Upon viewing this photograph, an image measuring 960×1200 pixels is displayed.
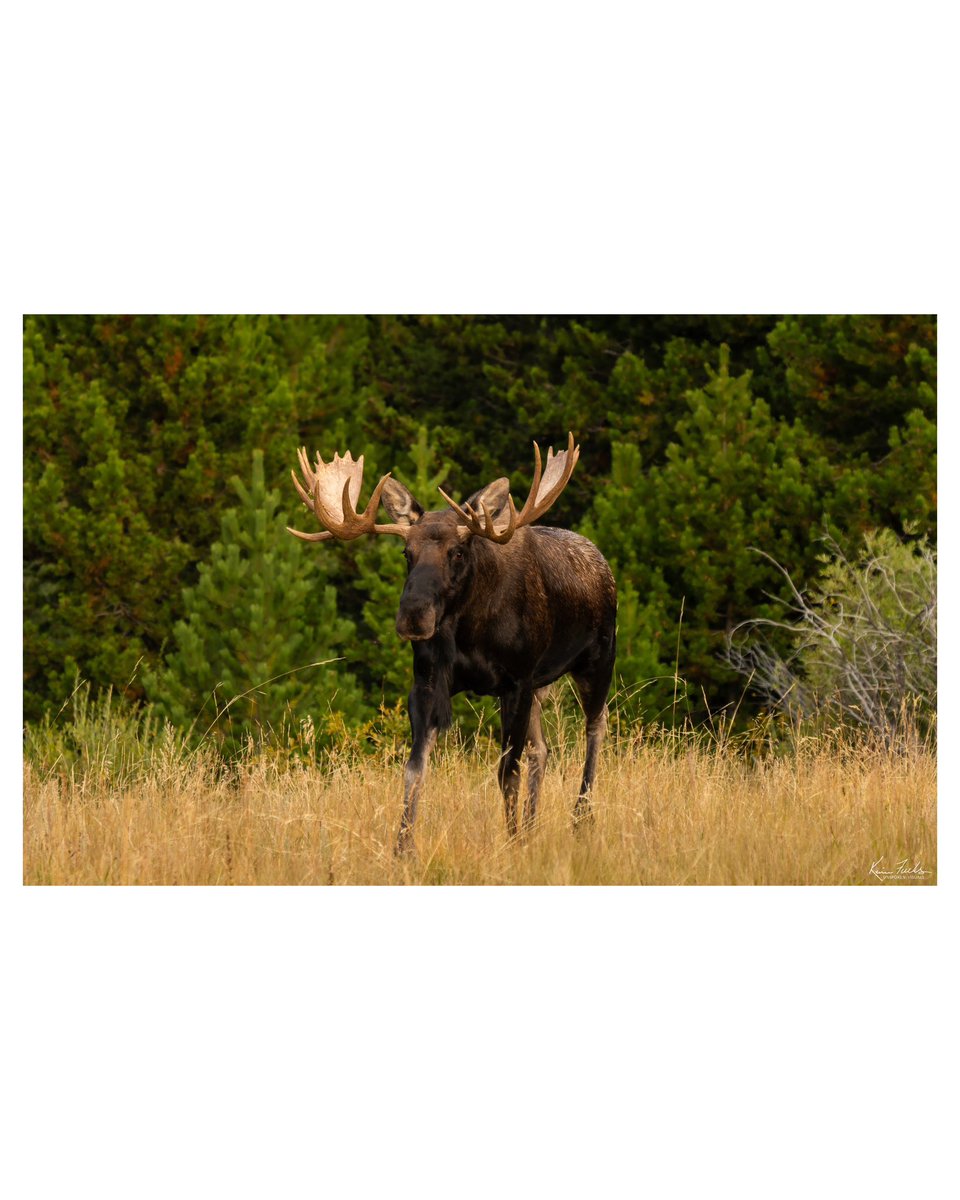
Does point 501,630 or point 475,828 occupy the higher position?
point 501,630

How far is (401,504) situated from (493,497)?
1.47ft

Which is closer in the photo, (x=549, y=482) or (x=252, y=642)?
(x=549, y=482)

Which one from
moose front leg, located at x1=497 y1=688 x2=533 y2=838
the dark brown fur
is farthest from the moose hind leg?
moose front leg, located at x1=497 y1=688 x2=533 y2=838

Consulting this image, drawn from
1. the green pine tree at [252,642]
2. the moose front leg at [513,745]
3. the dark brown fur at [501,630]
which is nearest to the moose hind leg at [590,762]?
the dark brown fur at [501,630]

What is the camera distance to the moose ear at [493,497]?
7.63 meters

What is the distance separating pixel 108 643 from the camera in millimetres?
14492

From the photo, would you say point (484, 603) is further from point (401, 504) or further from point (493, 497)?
point (401, 504)

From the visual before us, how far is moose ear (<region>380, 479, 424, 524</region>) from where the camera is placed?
7633 mm

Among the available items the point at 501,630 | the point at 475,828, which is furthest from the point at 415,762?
the point at 501,630

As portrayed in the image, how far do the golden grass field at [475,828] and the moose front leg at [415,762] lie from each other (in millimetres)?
89

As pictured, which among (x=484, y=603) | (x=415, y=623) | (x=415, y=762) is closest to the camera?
(x=415, y=623)

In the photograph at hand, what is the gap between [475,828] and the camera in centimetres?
767
